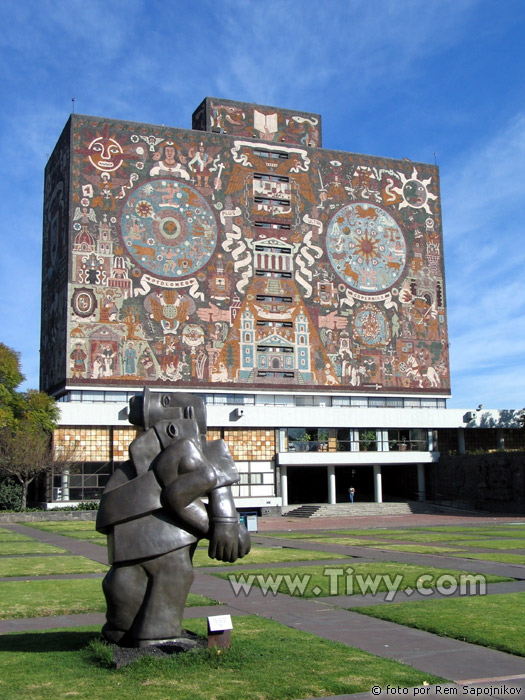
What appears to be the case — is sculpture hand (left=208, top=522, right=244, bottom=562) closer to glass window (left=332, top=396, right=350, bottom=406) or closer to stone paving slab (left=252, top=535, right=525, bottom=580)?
stone paving slab (left=252, top=535, right=525, bottom=580)

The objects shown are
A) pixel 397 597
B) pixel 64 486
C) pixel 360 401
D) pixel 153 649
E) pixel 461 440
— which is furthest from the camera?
pixel 461 440

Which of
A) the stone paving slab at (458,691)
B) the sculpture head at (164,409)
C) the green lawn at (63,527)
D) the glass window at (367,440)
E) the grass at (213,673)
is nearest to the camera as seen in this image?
the stone paving slab at (458,691)

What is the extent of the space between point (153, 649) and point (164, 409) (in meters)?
2.84

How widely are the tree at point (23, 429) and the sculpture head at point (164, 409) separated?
36978mm

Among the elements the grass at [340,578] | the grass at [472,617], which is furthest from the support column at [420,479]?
the grass at [472,617]

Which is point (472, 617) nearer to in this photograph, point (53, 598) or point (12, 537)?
point (53, 598)

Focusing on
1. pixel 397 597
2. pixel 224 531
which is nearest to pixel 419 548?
pixel 397 597

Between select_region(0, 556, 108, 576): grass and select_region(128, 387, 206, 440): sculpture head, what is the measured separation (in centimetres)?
956

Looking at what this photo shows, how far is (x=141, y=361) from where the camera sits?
54.9 meters

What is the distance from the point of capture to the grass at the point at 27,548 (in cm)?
2309

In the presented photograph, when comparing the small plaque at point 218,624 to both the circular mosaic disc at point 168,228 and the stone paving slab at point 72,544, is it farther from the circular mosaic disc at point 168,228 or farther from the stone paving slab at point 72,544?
the circular mosaic disc at point 168,228

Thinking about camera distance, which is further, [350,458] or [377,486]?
[377,486]

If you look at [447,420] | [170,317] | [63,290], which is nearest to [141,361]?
[170,317]

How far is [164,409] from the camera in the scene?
960 centimetres
